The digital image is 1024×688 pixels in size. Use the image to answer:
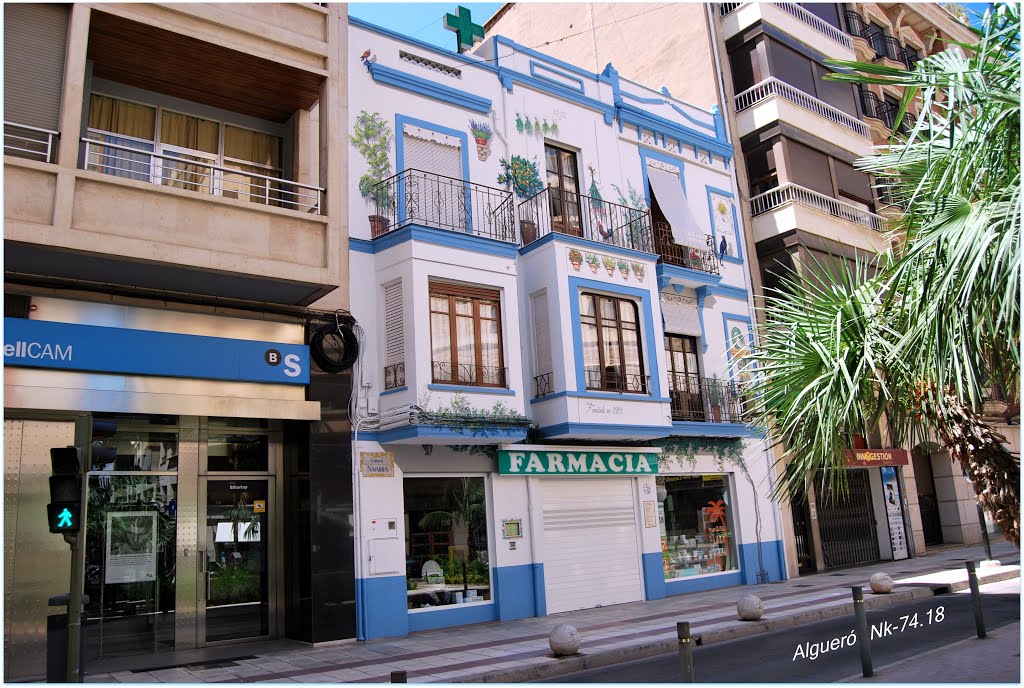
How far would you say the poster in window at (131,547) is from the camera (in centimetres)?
1145

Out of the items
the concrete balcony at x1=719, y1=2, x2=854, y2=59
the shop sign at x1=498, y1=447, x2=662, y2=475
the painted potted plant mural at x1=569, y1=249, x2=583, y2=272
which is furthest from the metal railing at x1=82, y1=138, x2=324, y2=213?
the concrete balcony at x1=719, y1=2, x2=854, y2=59

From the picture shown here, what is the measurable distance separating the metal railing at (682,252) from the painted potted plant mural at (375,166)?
Result: 288 inches

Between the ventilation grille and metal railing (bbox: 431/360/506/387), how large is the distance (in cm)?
632

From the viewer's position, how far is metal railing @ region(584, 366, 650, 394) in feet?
53.3

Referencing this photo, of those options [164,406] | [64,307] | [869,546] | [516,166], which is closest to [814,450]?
[164,406]

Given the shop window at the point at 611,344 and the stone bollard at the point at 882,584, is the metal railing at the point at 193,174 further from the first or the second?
the stone bollard at the point at 882,584

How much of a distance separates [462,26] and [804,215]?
10388mm

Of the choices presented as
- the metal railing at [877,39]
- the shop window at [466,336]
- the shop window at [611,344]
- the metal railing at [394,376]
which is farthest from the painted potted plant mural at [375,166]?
the metal railing at [877,39]

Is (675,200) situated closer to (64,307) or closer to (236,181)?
(236,181)

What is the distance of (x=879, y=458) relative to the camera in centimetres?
2220

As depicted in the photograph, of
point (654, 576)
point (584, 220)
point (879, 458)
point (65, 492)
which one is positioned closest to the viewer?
point (65, 492)

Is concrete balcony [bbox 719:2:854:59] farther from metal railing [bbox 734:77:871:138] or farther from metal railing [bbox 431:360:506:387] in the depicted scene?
metal railing [bbox 431:360:506:387]

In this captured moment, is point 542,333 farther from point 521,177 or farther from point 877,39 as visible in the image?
point 877,39

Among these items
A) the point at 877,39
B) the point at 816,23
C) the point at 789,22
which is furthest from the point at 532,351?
the point at 877,39
